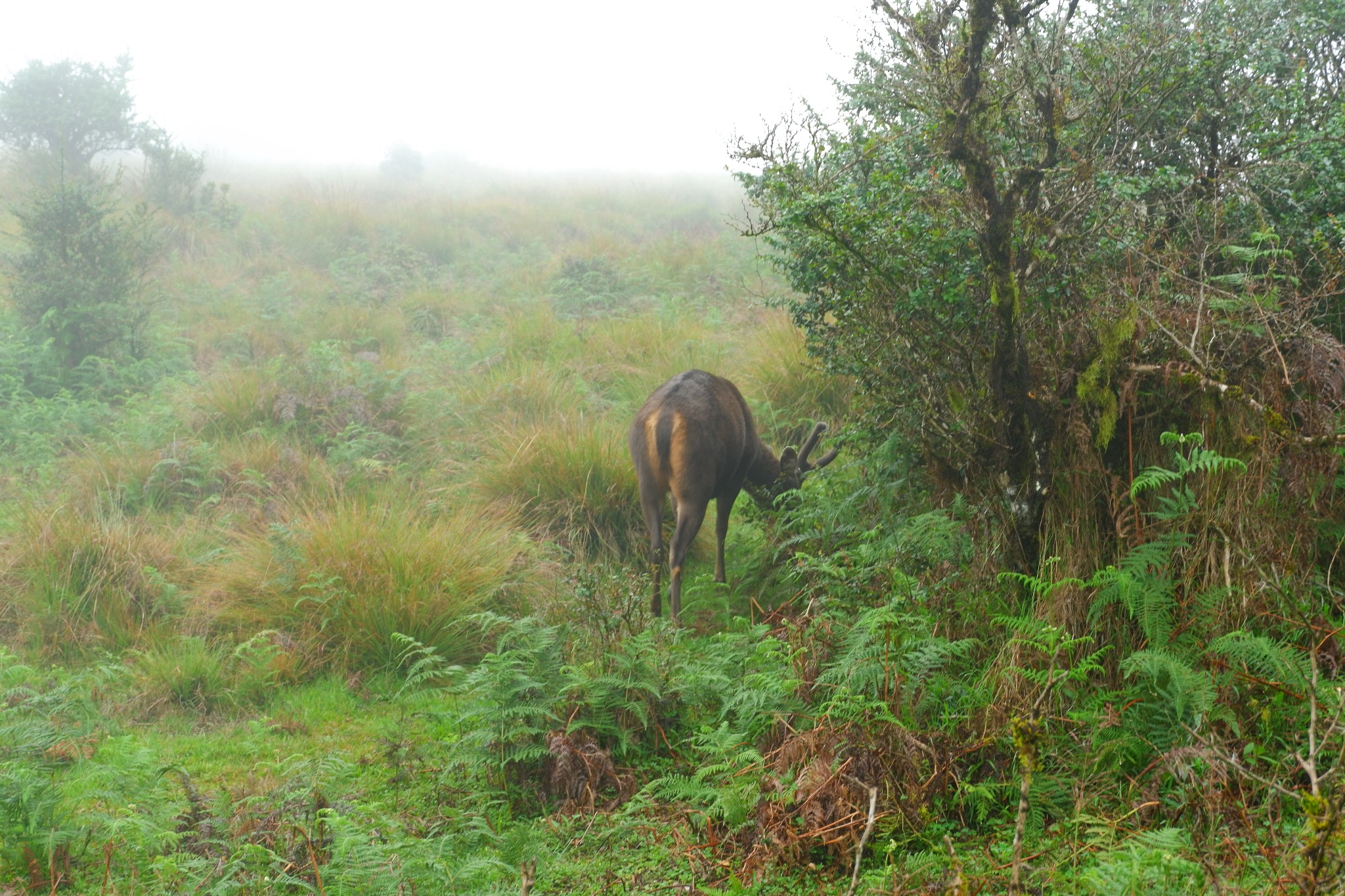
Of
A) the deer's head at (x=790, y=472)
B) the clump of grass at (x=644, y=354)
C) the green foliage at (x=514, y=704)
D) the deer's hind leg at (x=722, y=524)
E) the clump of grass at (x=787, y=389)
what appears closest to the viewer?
the green foliage at (x=514, y=704)

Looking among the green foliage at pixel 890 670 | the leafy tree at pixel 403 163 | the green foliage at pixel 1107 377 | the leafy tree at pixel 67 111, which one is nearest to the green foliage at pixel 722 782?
the green foliage at pixel 890 670

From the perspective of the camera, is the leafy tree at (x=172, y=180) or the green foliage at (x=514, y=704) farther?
the leafy tree at (x=172, y=180)

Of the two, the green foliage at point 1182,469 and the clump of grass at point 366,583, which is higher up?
the green foliage at point 1182,469

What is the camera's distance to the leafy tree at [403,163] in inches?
1219

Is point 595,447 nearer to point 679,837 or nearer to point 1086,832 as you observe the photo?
point 679,837

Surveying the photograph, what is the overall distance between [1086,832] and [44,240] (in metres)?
14.2

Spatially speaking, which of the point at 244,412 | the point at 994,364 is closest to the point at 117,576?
the point at 244,412

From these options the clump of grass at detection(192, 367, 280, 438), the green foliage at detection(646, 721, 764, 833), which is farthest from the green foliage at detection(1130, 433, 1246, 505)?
the clump of grass at detection(192, 367, 280, 438)

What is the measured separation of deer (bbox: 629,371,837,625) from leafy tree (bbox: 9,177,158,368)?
8.57m

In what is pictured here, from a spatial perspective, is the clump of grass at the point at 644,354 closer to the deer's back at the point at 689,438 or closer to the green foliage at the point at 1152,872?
the deer's back at the point at 689,438

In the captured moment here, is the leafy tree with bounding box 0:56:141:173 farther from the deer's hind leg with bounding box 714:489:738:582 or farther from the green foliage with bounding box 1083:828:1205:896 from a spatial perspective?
the green foliage with bounding box 1083:828:1205:896

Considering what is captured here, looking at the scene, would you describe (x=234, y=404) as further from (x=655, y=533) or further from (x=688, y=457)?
(x=688, y=457)

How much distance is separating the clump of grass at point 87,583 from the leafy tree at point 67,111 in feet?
54.4

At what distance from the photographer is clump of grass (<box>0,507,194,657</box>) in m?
6.88
